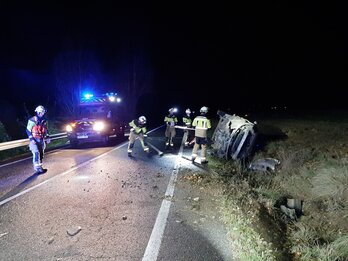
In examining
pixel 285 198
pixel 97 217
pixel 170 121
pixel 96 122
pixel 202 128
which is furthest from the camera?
pixel 96 122

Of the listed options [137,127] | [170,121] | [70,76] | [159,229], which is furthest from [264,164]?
[70,76]

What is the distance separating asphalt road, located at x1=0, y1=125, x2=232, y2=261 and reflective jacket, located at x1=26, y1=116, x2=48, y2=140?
1073 mm

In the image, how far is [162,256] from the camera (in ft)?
13.2

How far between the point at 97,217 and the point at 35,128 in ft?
15.6

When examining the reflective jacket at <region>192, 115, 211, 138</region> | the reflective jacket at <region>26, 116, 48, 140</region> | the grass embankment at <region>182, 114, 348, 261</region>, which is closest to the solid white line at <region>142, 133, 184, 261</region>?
the grass embankment at <region>182, 114, 348, 261</region>

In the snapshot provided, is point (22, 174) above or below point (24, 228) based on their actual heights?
below

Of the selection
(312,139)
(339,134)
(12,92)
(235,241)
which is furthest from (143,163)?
(12,92)

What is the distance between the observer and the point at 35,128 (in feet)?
29.7

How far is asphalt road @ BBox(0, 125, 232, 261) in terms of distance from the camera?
4172 millimetres

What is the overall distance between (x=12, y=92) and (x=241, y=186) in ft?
83.4

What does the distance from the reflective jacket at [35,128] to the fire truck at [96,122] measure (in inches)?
221

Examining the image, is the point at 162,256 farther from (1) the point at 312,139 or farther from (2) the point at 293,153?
(1) the point at 312,139

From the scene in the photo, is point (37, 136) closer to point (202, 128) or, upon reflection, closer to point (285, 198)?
point (202, 128)

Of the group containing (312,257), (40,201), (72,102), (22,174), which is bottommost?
(72,102)
